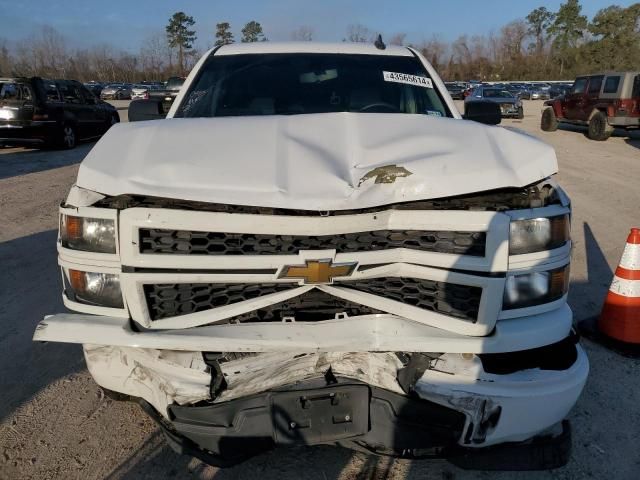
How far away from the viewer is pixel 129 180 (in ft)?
6.37

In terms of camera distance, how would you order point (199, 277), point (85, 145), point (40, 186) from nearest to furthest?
point (199, 277), point (40, 186), point (85, 145)

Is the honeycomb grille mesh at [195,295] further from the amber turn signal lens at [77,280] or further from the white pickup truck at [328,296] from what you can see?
the amber turn signal lens at [77,280]

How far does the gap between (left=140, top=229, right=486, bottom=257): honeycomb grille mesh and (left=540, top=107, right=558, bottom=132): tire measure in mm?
19206

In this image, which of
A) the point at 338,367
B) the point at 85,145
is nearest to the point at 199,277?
the point at 338,367

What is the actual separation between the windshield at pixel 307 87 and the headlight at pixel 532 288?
1720mm

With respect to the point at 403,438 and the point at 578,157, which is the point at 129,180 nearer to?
the point at 403,438

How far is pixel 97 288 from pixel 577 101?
18734 millimetres

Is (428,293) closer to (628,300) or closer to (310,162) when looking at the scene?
(310,162)

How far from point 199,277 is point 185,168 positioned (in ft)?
1.40

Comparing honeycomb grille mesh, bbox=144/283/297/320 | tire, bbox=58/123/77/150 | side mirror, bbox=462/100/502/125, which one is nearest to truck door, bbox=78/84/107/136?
tire, bbox=58/123/77/150

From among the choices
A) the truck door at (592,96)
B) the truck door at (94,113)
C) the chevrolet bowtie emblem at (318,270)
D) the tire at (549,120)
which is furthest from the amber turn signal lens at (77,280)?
the tire at (549,120)

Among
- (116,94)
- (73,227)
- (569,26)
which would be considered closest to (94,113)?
(73,227)

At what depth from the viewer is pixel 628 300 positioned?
351 centimetres

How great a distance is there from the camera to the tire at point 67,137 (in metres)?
13.6
